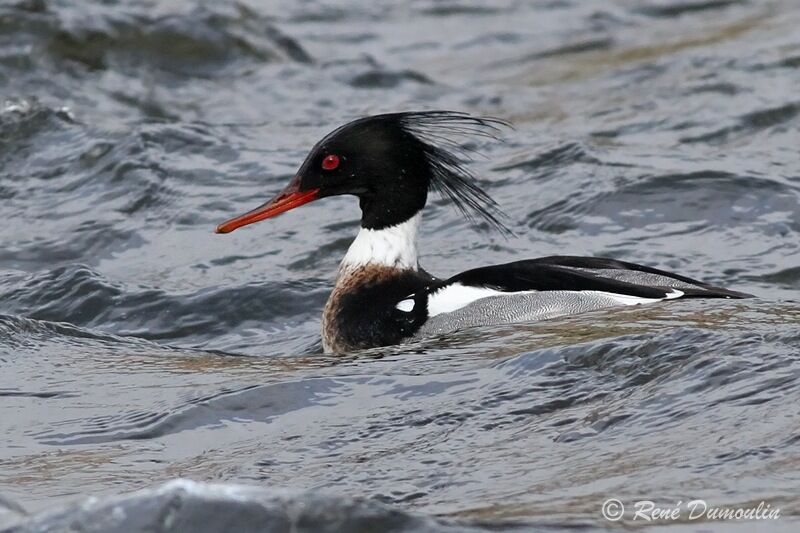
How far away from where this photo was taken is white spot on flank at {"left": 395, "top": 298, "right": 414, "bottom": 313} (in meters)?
7.40

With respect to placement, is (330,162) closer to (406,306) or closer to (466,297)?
(406,306)

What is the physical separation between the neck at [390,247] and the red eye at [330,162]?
16.2 inches

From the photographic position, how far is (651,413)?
5.28 metres

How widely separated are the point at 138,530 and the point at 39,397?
239cm

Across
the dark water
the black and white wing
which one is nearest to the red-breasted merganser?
the black and white wing

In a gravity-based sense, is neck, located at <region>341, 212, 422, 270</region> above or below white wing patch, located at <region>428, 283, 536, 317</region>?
above

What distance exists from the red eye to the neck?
412 millimetres

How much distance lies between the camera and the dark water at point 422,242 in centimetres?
514

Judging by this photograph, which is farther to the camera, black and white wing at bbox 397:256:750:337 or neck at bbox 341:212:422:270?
neck at bbox 341:212:422:270

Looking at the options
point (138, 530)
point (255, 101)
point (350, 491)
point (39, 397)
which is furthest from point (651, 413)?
point (255, 101)

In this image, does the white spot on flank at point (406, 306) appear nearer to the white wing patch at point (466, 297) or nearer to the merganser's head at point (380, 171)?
the white wing patch at point (466, 297)

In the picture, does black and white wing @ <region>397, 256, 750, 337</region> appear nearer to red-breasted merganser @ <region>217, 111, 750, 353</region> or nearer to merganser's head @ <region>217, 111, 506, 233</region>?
red-breasted merganser @ <region>217, 111, 750, 353</region>

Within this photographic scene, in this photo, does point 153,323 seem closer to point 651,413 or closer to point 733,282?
point 733,282

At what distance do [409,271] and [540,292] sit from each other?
0.95 meters
